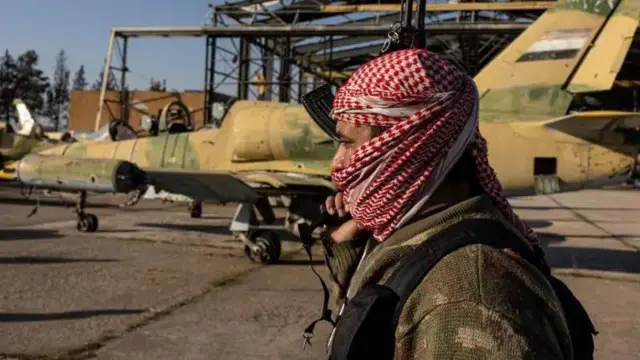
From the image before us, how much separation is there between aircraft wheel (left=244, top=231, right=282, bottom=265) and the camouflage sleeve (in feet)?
26.7

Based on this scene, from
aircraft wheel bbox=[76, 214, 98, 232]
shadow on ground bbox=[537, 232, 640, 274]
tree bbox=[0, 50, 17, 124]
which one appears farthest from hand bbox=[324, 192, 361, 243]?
tree bbox=[0, 50, 17, 124]

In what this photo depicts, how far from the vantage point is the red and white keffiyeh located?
5.17 feet

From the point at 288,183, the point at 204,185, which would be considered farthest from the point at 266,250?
the point at 204,185

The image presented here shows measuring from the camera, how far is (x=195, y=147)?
37.1ft

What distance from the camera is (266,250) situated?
367 inches

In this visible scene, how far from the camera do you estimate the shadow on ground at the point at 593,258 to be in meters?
9.61

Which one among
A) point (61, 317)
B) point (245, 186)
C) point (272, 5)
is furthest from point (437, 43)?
point (61, 317)

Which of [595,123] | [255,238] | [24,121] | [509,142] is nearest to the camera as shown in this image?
[595,123]

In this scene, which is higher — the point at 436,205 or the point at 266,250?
the point at 436,205

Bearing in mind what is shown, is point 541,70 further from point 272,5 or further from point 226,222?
point 272,5

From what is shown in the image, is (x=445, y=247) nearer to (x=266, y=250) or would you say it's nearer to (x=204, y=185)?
(x=266, y=250)

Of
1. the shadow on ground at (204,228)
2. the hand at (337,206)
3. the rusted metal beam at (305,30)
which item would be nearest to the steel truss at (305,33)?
the rusted metal beam at (305,30)

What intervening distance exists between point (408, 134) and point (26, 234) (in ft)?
38.1

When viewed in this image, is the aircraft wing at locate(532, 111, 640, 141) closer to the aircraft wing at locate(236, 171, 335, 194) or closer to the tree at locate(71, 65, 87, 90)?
the aircraft wing at locate(236, 171, 335, 194)
